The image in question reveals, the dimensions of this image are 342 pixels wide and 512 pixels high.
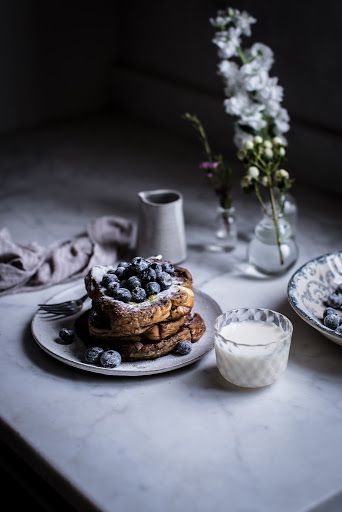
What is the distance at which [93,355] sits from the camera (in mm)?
1406

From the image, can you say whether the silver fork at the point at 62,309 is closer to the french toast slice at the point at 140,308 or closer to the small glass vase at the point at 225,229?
the french toast slice at the point at 140,308

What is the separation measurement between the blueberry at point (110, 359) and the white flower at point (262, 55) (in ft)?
2.56

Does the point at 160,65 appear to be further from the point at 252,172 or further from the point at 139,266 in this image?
the point at 139,266

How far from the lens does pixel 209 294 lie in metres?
1.70

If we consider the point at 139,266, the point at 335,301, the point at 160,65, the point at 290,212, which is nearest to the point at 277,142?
the point at 290,212

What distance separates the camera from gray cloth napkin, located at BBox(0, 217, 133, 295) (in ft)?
5.67

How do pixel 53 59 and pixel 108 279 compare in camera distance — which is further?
pixel 53 59

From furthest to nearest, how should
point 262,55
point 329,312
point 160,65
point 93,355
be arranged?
1. point 160,65
2. point 262,55
3. point 329,312
4. point 93,355

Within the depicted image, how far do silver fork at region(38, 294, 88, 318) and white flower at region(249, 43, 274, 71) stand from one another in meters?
0.68

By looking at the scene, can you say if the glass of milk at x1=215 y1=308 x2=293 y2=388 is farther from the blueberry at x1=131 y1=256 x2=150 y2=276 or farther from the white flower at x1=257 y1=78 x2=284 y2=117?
the white flower at x1=257 y1=78 x2=284 y2=117

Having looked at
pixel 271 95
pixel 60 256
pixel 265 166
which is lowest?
pixel 60 256

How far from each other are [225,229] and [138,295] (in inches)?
21.5

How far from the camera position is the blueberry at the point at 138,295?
1.42 m

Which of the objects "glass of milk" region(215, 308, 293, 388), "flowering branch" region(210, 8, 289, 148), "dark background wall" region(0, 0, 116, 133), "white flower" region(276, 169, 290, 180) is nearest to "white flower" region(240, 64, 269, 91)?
"flowering branch" region(210, 8, 289, 148)
